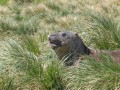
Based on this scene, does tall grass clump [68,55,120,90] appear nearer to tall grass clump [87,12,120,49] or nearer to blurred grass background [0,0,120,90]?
blurred grass background [0,0,120,90]

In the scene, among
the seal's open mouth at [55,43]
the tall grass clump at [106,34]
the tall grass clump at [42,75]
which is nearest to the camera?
the tall grass clump at [42,75]

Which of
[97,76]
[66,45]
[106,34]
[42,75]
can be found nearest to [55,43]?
[66,45]

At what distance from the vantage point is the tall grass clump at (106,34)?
7.18 meters

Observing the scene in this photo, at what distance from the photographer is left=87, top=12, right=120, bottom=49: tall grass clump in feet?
23.6

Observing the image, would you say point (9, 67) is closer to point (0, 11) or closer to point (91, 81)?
point (91, 81)

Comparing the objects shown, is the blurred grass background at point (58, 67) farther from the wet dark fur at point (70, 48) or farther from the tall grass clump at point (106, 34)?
the wet dark fur at point (70, 48)

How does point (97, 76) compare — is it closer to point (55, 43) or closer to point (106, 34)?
point (55, 43)

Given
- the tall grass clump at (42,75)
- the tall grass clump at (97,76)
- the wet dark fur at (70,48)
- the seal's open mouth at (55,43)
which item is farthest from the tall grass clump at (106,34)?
the tall grass clump at (97,76)

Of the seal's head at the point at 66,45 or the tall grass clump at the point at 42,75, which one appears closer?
the tall grass clump at the point at 42,75

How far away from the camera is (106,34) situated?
731 cm

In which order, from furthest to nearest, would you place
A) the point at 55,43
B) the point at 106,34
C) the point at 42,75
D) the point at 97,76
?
the point at 106,34 < the point at 55,43 < the point at 42,75 < the point at 97,76

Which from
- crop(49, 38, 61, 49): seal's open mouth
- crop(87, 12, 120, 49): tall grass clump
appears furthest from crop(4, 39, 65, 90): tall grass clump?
crop(87, 12, 120, 49): tall grass clump

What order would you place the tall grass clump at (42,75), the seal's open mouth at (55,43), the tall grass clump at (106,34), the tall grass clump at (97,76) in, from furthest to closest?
the tall grass clump at (106,34), the seal's open mouth at (55,43), the tall grass clump at (42,75), the tall grass clump at (97,76)

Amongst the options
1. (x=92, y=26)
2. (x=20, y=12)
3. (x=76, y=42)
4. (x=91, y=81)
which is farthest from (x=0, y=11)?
(x=91, y=81)
